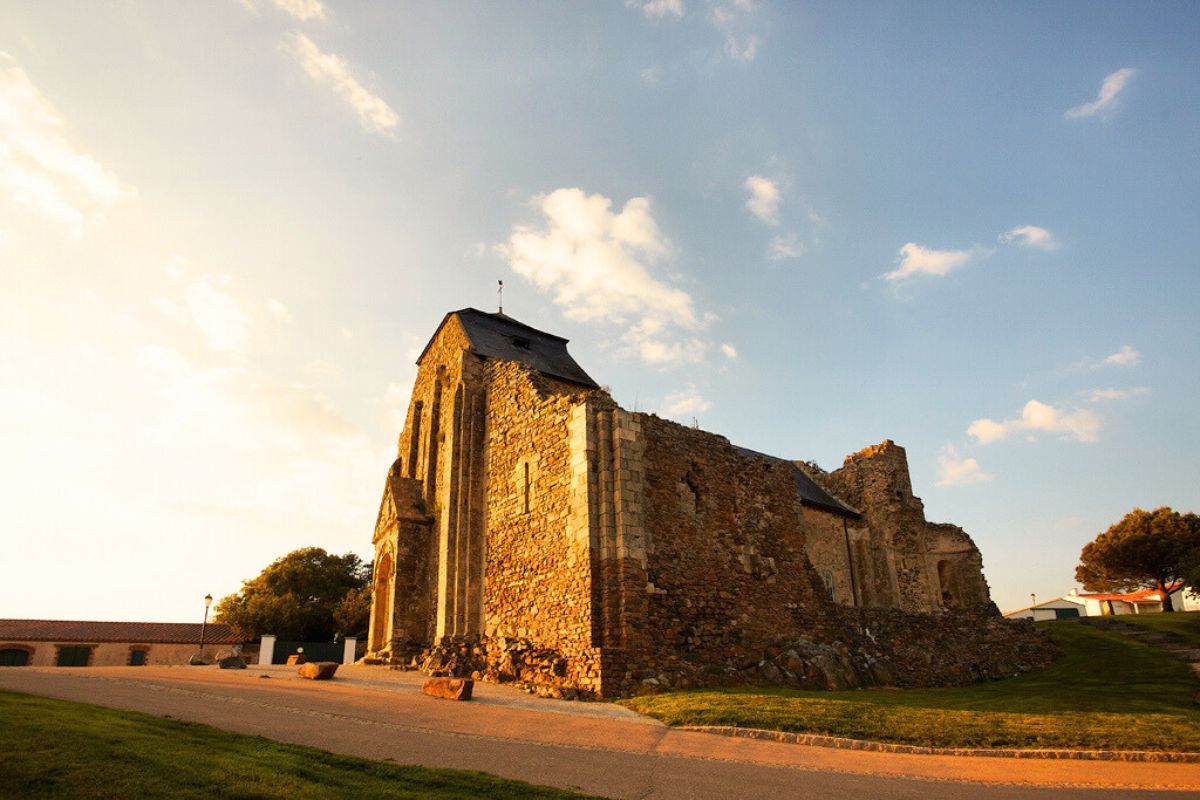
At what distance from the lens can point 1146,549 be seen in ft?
145

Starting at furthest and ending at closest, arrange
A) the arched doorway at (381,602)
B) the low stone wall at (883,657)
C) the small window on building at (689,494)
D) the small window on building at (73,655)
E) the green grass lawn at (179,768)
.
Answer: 1. the small window on building at (73,655)
2. the arched doorway at (381,602)
3. the small window on building at (689,494)
4. the low stone wall at (883,657)
5. the green grass lawn at (179,768)

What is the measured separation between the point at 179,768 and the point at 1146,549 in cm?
5413

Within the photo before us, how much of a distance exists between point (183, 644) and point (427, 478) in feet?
103

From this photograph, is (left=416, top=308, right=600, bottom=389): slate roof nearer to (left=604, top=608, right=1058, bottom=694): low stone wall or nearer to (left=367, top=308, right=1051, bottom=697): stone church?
(left=367, top=308, right=1051, bottom=697): stone church

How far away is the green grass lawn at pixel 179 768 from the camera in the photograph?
18.3 ft

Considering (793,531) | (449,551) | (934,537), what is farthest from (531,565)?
(934,537)

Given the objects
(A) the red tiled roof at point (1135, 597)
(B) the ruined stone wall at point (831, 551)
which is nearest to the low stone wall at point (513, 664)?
(B) the ruined stone wall at point (831, 551)

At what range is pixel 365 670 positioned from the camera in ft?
66.0

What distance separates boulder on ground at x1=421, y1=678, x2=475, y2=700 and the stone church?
7.93 feet

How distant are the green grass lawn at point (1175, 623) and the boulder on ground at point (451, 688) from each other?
25694 millimetres

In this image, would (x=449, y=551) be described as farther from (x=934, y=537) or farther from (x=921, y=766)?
(x=934, y=537)

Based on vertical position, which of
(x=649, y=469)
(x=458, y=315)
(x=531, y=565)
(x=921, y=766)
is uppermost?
(x=458, y=315)

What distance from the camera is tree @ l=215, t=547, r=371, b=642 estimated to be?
39.2 metres

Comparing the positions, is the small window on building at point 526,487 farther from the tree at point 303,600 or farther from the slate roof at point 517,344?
the tree at point 303,600
